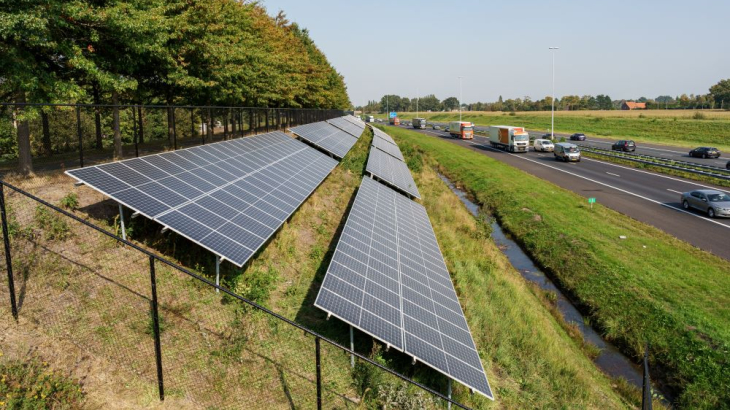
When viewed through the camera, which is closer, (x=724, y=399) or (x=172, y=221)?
(x=172, y=221)

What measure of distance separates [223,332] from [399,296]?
4191mm

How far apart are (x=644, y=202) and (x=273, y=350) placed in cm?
3235

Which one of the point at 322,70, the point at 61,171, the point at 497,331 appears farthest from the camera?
the point at 322,70

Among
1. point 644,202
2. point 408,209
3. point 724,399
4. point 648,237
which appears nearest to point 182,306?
point 408,209

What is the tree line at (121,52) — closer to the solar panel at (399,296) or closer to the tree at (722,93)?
the solar panel at (399,296)

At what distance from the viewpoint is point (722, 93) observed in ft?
467

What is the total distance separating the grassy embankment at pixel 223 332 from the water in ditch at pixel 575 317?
3.47 ft

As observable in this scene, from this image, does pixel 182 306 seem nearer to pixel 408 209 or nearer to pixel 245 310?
pixel 245 310

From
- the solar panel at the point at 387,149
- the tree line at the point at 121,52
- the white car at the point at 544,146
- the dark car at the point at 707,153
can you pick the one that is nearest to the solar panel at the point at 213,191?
the tree line at the point at 121,52

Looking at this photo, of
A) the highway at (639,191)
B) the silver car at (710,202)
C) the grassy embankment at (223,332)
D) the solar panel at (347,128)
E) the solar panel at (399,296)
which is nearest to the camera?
the grassy embankment at (223,332)

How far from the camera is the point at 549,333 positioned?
14820mm

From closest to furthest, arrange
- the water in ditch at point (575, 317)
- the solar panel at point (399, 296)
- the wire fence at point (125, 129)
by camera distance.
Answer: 1. the solar panel at point (399, 296)
2. the water in ditch at point (575, 317)
3. the wire fence at point (125, 129)

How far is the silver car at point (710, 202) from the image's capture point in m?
27.6

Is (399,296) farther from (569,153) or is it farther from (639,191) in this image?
(569,153)
